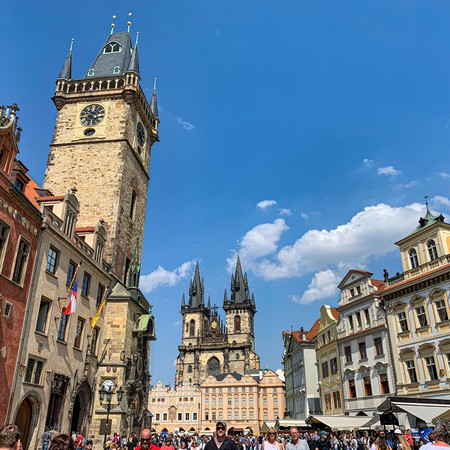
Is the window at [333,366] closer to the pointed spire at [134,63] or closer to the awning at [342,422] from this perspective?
the awning at [342,422]

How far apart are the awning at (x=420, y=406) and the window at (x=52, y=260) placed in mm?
15880

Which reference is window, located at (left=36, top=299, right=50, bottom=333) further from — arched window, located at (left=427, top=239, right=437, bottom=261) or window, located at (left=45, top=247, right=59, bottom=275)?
arched window, located at (left=427, top=239, right=437, bottom=261)

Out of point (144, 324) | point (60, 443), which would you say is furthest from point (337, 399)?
point (60, 443)

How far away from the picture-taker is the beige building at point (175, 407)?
3777 inches

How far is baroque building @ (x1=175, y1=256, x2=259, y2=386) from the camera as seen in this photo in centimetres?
11538

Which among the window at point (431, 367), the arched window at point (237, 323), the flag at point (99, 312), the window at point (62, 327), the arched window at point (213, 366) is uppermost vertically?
the arched window at point (237, 323)

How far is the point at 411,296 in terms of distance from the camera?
2797cm

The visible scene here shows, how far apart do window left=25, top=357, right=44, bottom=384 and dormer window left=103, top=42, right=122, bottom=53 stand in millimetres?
31302

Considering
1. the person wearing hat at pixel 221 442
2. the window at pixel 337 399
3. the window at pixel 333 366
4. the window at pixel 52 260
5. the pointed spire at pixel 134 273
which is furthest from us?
the window at pixel 333 366

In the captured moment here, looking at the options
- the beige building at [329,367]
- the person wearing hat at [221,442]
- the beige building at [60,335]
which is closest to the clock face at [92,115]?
the beige building at [60,335]

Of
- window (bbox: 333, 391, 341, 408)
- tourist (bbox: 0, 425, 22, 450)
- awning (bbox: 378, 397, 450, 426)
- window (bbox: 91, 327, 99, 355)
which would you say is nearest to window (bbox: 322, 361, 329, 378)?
window (bbox: 333, 391, 341, 408)

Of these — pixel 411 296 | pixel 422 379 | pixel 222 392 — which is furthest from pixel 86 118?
pixel 222 392

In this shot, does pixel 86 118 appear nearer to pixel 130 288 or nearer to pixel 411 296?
pixel 130 288

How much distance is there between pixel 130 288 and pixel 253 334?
3967 inches
